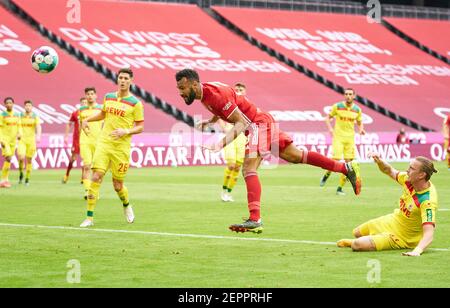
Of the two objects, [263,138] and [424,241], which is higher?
[263,138]

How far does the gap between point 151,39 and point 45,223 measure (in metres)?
34.7

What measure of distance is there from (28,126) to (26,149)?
27.0 inches

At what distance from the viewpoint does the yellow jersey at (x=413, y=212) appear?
11.2 meters

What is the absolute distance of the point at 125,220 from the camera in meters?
16.1

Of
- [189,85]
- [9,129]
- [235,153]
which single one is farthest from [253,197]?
[9,129]

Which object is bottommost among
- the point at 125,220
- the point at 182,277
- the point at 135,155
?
the point at 135,155

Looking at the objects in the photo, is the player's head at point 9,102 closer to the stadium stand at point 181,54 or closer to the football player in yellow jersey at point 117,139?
the football player in yellow jersey at point 117,139

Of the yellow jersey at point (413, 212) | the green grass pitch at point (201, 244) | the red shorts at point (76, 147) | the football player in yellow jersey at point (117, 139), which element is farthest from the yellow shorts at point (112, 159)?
the red shorts at point (76, 147)

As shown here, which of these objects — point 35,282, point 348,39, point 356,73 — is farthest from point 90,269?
point 348,39

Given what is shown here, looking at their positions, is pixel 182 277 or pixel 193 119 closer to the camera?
pixel 182 277

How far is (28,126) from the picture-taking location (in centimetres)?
2873

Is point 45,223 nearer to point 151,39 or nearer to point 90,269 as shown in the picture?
point 90,269

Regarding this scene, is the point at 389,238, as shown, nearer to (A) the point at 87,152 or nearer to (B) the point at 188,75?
(B) the point at 188,75

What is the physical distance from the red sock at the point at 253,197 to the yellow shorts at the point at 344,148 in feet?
39.3
